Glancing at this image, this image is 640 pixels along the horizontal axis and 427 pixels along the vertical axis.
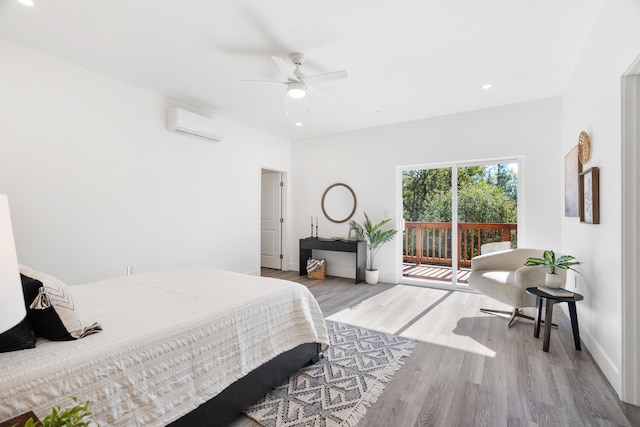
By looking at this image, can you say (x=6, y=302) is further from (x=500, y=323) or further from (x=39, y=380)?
(x=500, y=323)

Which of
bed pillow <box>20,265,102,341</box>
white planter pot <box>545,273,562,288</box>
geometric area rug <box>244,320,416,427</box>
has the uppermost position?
bed pillow <box>20,265,102,341</box>

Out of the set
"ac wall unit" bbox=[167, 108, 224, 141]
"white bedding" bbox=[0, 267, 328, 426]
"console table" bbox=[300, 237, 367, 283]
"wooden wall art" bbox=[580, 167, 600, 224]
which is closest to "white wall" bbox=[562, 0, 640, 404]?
"wooden wall art" bbox=[580, 167, 600, 224]

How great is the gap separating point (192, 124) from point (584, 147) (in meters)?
4.16

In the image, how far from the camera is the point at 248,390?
1749 mm

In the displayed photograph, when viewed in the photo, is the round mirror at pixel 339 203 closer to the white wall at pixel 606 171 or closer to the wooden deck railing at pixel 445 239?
the wooden deck railing at pixel 445 239

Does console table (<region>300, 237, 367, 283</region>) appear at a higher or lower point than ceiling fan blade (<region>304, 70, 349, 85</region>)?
lower

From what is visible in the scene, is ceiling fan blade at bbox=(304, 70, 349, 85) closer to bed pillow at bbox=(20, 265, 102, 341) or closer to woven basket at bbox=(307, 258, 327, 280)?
bed pillow at bbox=(20, 265, 102, 341)

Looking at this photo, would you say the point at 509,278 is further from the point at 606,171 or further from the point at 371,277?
the point at 371,277

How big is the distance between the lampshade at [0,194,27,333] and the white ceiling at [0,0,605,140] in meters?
2.11

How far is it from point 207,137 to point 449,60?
314 cm

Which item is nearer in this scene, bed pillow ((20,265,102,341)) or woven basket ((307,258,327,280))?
bed pillow ((20,265,102,341))

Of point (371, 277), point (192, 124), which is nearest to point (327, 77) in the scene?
point (192, 124)

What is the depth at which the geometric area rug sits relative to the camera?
1.71 metres

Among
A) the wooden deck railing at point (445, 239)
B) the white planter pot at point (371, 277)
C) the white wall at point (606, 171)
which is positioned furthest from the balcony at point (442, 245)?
the white wall at point (606, 171)
